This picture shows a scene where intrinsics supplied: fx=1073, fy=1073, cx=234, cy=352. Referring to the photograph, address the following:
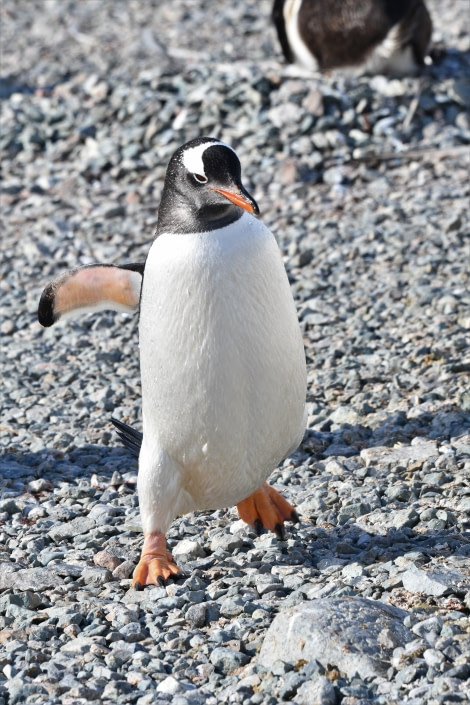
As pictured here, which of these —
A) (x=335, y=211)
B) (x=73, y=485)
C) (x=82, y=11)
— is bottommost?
(x=73, y=485)

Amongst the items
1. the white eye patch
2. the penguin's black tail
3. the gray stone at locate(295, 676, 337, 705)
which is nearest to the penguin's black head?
the white eye patch

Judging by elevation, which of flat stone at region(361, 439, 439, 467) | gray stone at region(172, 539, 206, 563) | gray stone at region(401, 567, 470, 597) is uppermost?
gray stone at region(401, 567, 470, 597)

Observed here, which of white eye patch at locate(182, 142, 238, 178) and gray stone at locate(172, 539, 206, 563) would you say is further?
gray stone at locate(172, 539, 206, 563)

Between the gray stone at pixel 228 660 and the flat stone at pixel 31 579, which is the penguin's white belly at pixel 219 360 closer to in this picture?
the flat stone at pixel 31 579

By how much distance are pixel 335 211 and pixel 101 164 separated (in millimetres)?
2252

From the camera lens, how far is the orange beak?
315 centimetres

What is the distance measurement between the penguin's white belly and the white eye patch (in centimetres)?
21

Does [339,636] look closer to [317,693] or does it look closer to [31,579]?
[317,693]

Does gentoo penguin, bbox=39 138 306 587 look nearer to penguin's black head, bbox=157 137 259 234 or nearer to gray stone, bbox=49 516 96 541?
penguin's black head, bbox=157 137 259 234

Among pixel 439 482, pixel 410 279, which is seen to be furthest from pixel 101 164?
pixel 439 482

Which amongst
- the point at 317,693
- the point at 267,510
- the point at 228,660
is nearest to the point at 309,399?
the point at 267,510

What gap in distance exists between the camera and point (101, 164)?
28.9ft

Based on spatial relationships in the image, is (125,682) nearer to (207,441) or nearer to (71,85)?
(207,441)

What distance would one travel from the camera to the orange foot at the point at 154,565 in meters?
3.57
